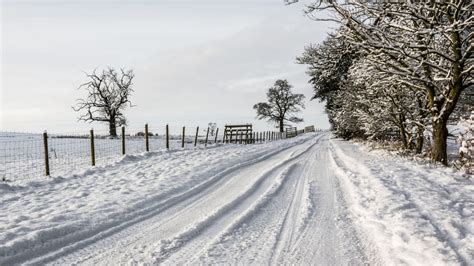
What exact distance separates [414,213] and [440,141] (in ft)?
25.4

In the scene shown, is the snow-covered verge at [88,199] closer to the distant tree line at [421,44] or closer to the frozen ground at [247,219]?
the frozen ground at [247,219]

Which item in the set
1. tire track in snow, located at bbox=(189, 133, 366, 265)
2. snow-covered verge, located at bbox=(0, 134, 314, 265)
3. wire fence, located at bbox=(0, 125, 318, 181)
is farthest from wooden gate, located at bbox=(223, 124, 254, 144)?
tire track in snow, located at bbox=(189, 133, 366, 265)

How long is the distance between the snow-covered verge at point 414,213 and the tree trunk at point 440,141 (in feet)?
6.70

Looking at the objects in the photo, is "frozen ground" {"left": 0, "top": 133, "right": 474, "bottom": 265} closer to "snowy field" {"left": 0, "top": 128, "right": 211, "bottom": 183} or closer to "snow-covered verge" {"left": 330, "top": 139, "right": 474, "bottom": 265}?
"snow-covered verge" {"left": 330, "top": 139, "right": 474, "bottom": 265}

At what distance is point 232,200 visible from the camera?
8289 mm

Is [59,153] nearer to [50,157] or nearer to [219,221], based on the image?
[50,157]

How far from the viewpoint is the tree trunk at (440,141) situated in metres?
12.9

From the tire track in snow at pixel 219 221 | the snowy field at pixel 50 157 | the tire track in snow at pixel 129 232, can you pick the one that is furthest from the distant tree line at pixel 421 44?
the snowy field at pixel 50 157

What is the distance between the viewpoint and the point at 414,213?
256 inches

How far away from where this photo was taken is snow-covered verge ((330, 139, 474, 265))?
4821 mm

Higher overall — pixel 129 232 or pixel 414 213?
pixel 414 213

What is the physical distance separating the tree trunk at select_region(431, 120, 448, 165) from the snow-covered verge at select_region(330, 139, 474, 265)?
80.4 inches

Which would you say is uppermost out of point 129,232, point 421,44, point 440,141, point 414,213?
point 421,44

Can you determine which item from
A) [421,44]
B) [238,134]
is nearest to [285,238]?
[421,44]
